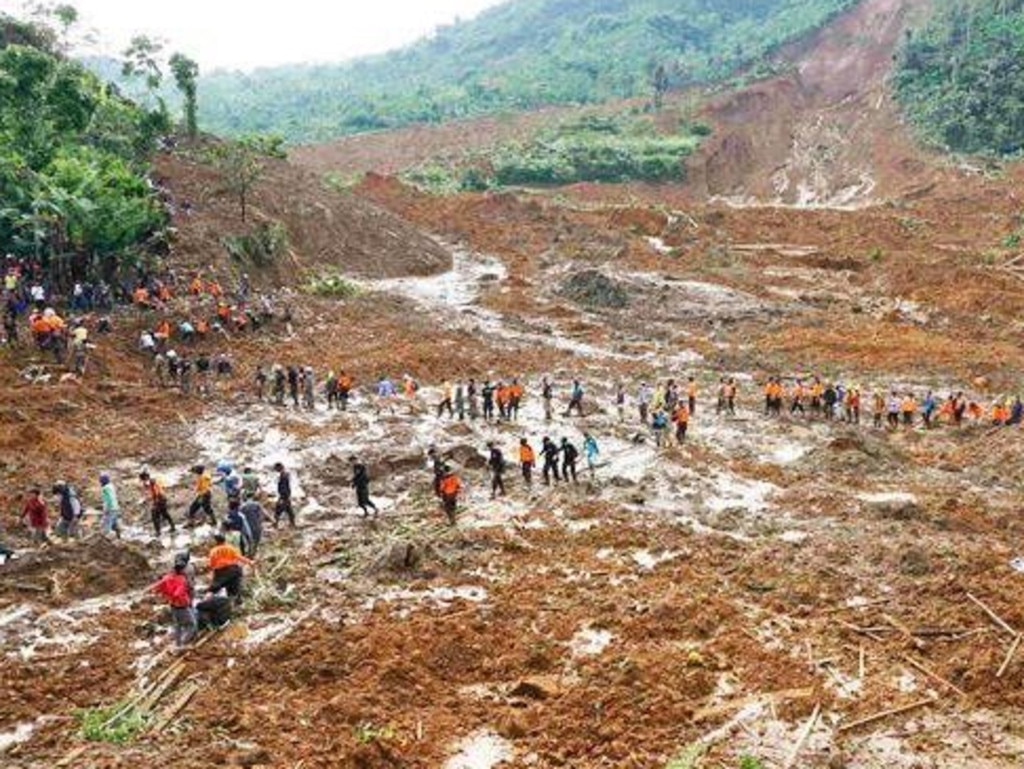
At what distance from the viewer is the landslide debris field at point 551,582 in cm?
967

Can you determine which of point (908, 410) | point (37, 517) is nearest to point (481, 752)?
point (37, 517)

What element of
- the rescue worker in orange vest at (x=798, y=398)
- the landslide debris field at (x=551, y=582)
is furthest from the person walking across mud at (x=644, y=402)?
the rescue worker in orange vest at (x=798, y=398)

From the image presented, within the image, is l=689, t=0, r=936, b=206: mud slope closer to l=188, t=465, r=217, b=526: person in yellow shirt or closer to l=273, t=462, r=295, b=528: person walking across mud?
l=273, t=462, r=295, b=528: person walking across mud

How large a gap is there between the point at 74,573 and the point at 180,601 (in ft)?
9.80

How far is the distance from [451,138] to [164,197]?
47150 mm

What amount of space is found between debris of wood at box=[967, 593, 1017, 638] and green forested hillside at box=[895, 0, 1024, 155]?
5928 centimetres

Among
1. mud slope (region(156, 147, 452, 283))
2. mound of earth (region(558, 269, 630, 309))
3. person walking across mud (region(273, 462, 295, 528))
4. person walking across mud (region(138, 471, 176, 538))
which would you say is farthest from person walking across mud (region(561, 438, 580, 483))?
mud slope (region(156, 147, 452, 283))

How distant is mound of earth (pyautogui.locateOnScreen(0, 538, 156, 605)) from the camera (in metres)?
12.9

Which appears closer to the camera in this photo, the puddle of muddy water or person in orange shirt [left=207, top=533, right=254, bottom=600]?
the puddle of muddy water

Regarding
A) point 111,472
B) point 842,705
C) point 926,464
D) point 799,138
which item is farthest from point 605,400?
point 799,138

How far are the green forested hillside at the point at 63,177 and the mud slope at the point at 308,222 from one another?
2586 millimetres

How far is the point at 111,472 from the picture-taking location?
718 inches

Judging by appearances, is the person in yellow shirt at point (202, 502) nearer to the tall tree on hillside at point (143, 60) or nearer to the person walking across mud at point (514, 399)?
the person walking across mud at point (514, 399)

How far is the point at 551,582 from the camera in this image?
13578 millimetres
